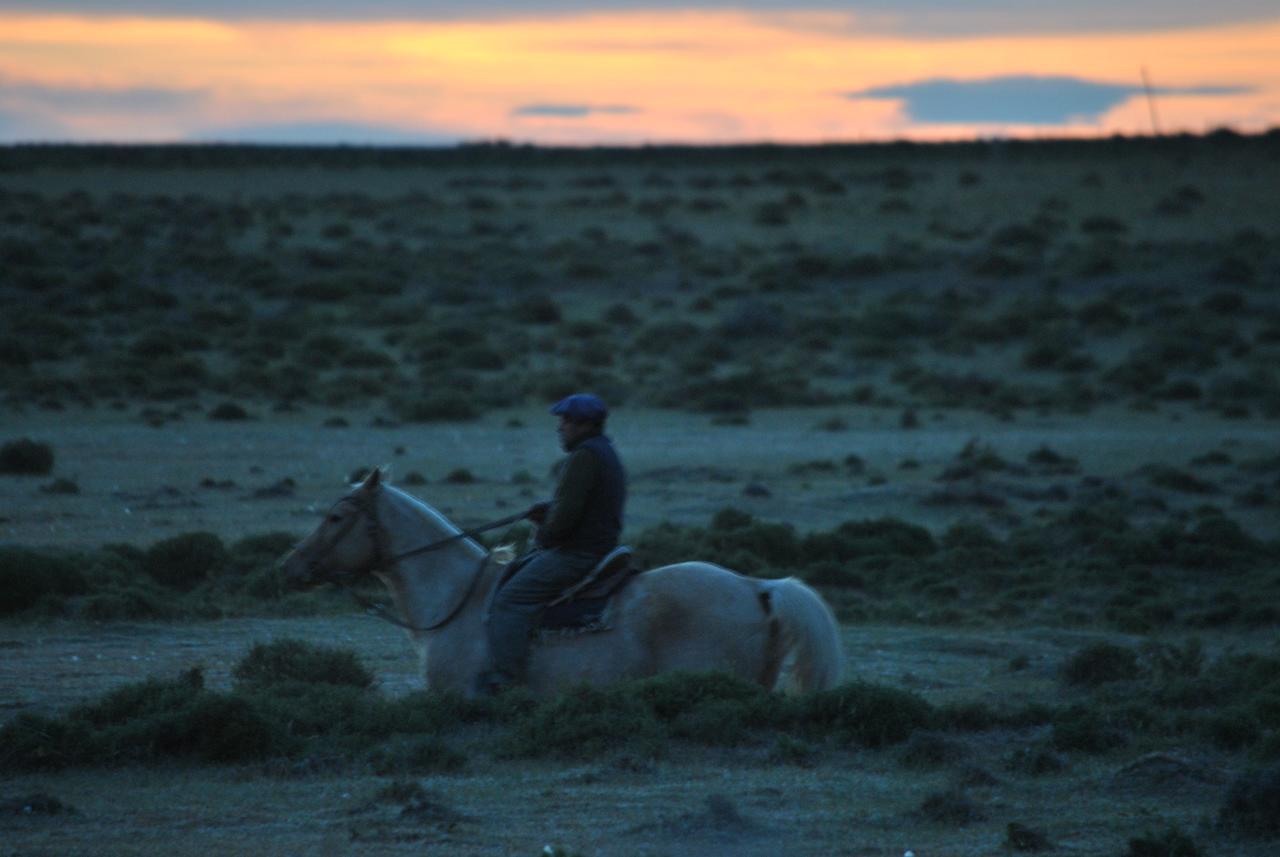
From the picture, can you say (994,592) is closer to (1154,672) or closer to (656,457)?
(1154,672)

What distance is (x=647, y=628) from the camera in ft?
29.7

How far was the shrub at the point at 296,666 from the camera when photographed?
9977 mm

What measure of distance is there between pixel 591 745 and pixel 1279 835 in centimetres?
331

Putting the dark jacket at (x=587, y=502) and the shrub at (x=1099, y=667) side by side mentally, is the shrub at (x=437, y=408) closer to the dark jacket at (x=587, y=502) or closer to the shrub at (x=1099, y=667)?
the shrub at (x=1099, y=667)

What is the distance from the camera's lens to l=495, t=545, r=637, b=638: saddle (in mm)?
9016

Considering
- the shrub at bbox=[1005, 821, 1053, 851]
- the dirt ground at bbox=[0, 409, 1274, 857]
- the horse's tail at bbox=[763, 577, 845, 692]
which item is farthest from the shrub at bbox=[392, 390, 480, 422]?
the shrub at bbox=[1005, 821, 1053, 851]

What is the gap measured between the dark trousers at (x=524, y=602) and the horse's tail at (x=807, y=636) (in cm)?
113

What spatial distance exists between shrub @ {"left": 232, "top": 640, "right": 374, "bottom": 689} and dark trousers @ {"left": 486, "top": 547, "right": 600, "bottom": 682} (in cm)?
146

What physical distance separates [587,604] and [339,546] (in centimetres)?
153

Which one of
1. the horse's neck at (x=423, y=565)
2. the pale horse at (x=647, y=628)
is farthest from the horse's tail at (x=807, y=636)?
the horse's neck at (x=423, y=565)

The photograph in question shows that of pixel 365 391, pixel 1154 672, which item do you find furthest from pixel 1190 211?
pixel 1154 672

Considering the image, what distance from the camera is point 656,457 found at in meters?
23.8

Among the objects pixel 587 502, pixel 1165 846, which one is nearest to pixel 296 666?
pixel 587 502

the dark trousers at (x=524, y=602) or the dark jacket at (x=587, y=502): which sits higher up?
the dark jacket at (x=587, y=502)
